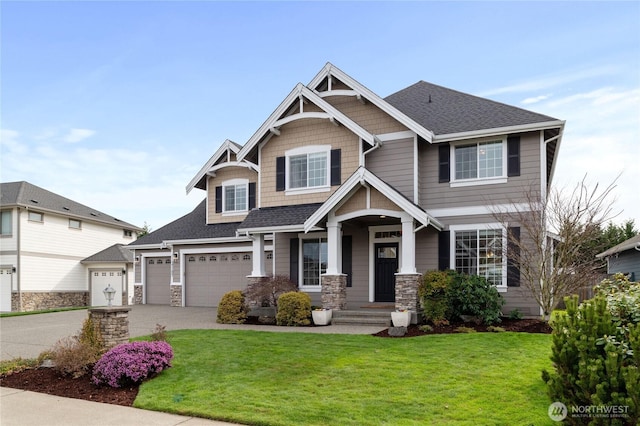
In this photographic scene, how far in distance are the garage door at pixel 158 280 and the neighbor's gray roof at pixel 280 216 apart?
750 cm

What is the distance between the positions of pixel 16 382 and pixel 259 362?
429cm

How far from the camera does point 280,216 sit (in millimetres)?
16203

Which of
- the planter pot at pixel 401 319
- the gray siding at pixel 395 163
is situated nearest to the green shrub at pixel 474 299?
the planter pot at pixel 401 319

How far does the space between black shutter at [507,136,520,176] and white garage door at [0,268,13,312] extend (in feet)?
84.0

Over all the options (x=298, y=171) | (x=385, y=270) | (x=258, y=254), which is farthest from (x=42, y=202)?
(x=385, y=270)

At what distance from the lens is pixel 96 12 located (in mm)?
12766

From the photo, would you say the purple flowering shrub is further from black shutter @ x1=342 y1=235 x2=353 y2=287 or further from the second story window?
the second story window

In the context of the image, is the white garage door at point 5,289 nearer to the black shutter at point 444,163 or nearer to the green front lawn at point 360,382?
the green front lawn at point 360,382

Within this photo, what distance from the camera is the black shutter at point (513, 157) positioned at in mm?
14211

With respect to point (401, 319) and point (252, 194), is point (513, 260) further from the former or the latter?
point (252, 194)

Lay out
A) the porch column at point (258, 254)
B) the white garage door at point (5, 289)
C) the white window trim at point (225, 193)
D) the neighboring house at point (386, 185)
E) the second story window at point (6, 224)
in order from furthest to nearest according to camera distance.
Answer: the second story window at point (6, 224) → the white garage door at point (5, 289) → the white window trim at point (225, 193) → the porch column at point (258, 254) → the neighboring house at point (386, 185)

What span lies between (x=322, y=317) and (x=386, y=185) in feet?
13.8

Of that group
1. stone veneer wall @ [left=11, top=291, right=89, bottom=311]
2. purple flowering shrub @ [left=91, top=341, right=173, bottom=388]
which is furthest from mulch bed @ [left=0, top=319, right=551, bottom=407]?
stone veneer wall @ [left=11, top=291, right=89, bottom=311]

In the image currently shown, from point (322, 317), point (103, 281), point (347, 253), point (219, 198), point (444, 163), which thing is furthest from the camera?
point (103, 281)
